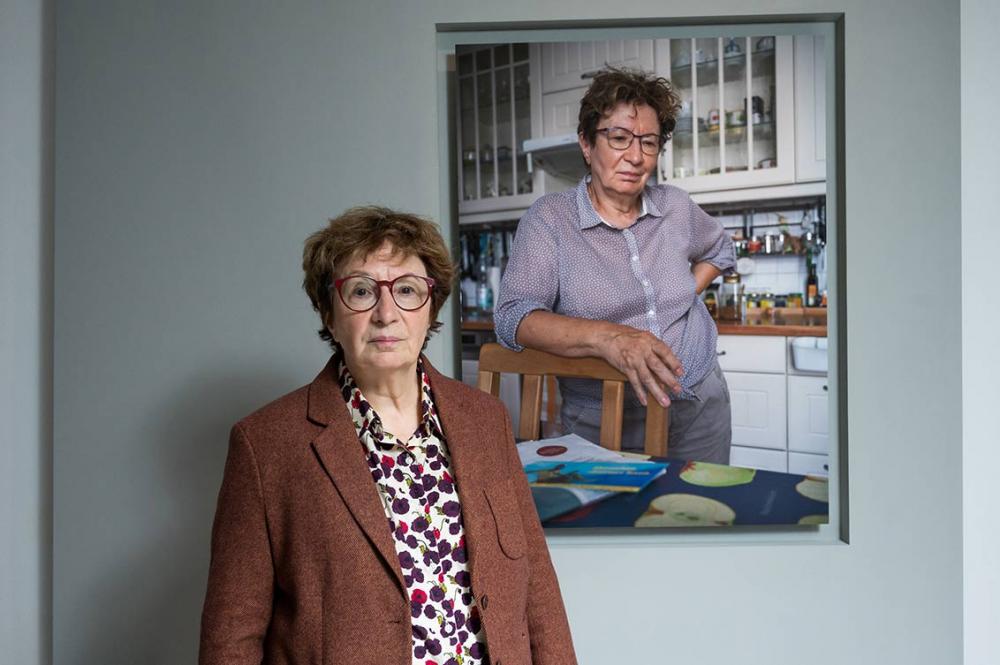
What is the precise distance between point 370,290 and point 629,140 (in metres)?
0.90

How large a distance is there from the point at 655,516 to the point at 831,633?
0.54 meters

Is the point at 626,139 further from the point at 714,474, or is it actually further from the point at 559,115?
the point at 714,474

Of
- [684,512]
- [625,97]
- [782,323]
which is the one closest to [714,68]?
[625,97]

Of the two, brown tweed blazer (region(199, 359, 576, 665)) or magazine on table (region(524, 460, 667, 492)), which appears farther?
magazine on table (region(524, 460, 667, 492))

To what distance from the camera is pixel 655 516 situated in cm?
192

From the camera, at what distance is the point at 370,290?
4.34 feet

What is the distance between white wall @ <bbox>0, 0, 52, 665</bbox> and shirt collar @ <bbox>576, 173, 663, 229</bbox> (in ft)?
4.44

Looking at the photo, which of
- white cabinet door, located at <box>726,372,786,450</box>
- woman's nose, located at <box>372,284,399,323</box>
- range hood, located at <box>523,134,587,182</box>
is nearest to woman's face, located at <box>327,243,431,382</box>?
woman's nose, located at <box>372,284,399,323</box>

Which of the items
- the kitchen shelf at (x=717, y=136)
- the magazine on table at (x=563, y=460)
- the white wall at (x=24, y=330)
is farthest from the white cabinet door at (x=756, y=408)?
the white wall at (x=24, y=330)

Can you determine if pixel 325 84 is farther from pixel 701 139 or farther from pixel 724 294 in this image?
pixel 724 294

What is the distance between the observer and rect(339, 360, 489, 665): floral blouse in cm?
126

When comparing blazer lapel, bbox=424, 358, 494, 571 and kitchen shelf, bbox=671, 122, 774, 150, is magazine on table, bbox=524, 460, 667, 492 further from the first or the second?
kitchen shelf, bbox=671, 122, 774, 150

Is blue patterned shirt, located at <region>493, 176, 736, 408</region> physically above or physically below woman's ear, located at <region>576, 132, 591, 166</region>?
below

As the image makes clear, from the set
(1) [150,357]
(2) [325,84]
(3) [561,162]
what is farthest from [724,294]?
(1) [150,357]
